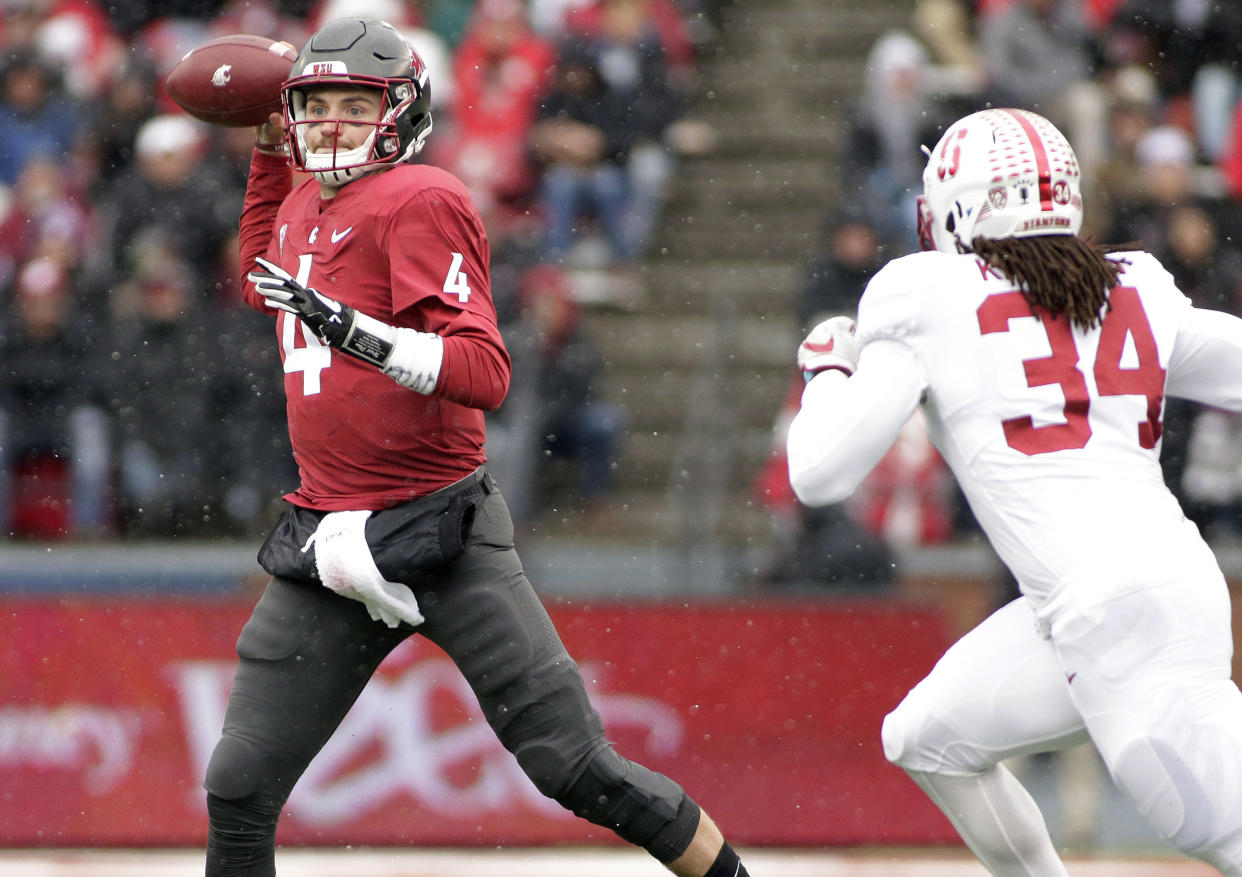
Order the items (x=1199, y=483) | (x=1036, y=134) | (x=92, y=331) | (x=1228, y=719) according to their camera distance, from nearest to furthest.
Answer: (x=1228, y=719)
(x=1036, y=134)
(x=1199, y=483)
(x=92, y=331)

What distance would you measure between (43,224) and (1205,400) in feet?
18.3

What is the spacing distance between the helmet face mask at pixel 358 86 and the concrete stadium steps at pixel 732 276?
134 inches

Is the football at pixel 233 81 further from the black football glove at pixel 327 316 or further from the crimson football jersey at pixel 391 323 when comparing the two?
the black football glove at pixel 327 316

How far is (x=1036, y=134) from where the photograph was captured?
308 centimetres

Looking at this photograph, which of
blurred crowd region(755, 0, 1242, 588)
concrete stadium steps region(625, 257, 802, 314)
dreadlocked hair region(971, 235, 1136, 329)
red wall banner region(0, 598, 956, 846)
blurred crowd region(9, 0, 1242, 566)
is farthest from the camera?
concrete stadium steps region(625, 257, 802, 314)

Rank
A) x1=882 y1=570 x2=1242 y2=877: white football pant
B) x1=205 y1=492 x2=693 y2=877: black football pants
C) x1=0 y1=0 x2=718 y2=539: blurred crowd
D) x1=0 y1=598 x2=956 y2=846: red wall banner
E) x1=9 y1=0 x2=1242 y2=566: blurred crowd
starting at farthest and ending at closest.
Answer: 1. x1=0 y1=0 x2=718 y2=539: blurred crowd
2. x1=9 y1=0 x2=1242 y2=566: blurred crowd
3. x1=0 y1=598 x2=956 y2=846: red wall banner
4. x1=205 y1=492 x2=693 y2=877: black football pants
5. x1=882 y1=570 x2=1242 y2=877: white football pant

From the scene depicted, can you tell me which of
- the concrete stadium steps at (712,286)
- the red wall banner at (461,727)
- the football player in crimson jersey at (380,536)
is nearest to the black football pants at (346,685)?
the football player in crimson jersey at (380,536)

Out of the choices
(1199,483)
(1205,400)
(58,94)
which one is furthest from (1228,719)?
(58,94)

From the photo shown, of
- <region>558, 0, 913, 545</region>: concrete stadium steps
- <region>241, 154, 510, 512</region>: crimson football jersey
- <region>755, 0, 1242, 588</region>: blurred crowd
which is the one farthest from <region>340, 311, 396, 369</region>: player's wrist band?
<region>558, 0, 913, 545</region>: concrete stadium steps

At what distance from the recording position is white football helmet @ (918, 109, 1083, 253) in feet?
10.00

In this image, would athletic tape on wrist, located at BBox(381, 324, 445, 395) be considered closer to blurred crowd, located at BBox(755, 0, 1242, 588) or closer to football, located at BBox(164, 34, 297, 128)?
football, located at BBox(164, 34, 297, 128)

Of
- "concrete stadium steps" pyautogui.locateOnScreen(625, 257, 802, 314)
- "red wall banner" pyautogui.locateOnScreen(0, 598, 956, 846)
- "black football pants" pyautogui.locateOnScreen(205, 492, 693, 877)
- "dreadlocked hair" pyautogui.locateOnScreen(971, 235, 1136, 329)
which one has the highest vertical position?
"dreadlocked hair" pyautogui.locateOnScreen(971, 235, 1136, 329)

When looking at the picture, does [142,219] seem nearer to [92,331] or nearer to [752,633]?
[92,331]

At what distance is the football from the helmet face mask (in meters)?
0.21
